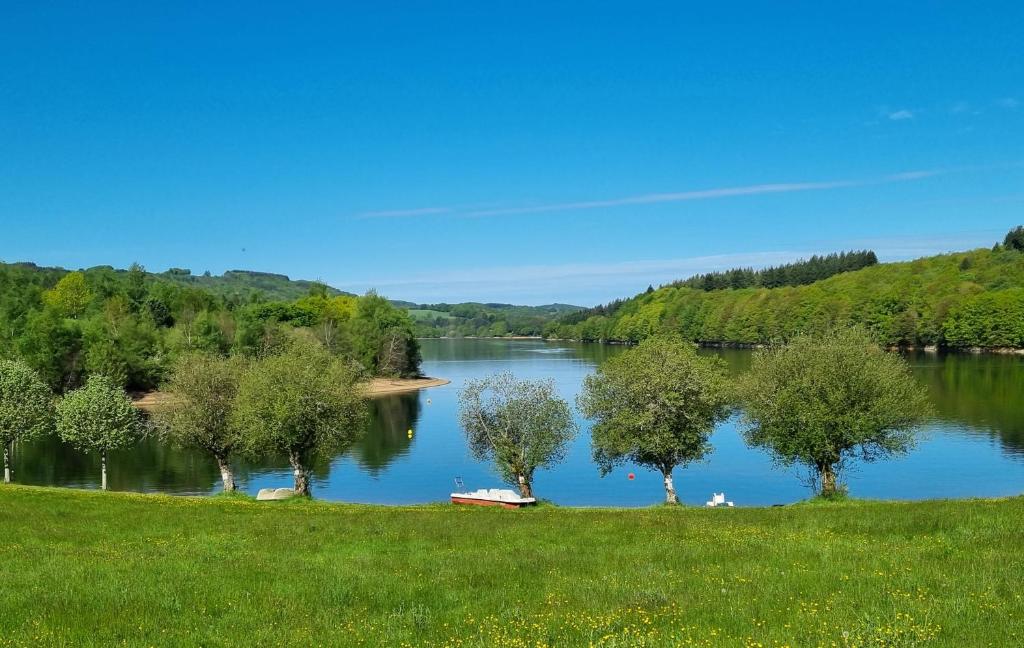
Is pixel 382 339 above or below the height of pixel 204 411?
above

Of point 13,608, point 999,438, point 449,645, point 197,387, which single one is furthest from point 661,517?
point 999,438

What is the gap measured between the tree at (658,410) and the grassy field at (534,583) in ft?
89.6

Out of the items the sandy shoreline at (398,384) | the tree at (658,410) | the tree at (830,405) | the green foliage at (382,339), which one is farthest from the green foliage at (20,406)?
the green foliage at (382,339)

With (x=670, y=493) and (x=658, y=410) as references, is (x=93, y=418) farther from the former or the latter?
(x=670, y=493)

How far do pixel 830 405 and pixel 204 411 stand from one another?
152 ft

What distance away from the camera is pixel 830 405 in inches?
2037

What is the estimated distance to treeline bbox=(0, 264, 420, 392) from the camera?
133 m

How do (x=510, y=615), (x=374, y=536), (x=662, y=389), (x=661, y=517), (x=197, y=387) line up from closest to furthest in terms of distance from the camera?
(x=510, y=615), (x=374, y=536), (x=661, y=517), (x=662, y=389), (x=197, y=387)

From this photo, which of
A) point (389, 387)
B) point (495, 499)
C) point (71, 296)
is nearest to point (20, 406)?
point (495, 499)

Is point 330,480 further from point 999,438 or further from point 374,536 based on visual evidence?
point 999,438

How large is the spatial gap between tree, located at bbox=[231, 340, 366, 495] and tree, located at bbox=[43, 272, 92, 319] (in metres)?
145

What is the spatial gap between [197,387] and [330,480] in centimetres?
1908

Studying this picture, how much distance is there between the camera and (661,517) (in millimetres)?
30156

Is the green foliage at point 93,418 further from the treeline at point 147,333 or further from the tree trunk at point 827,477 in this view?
the tree trunk at point 827,477
